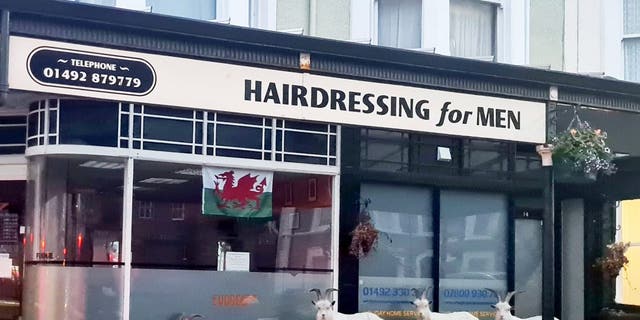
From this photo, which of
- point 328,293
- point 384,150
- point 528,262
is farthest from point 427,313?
point 528,262

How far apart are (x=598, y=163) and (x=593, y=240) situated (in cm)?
267

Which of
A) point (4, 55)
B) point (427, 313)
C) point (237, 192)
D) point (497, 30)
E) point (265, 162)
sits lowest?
point (427, 313)

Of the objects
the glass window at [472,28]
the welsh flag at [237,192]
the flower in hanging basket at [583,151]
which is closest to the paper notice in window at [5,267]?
the welsh flag at [237,192]

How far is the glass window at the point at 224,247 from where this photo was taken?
13.1 m

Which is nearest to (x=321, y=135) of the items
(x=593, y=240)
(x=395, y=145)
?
(x=395, y=145)

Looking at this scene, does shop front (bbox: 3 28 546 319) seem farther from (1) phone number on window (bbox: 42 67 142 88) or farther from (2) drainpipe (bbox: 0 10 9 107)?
(2) drainpipe (bbox: 0 10 9 107)

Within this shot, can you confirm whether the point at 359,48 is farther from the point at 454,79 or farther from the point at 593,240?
the point at 593,240

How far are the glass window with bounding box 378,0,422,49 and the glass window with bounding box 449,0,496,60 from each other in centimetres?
57

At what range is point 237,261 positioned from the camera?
13.8 meters

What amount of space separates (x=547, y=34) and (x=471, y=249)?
357 cm

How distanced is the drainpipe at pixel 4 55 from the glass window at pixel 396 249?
5.18 meters

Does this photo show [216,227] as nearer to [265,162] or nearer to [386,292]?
[265,162]

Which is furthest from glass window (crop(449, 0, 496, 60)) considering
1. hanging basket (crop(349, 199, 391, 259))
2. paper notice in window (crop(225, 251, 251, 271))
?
paper notice in window (crop(225, 251, 251, 271))

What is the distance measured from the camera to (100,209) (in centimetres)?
1298
